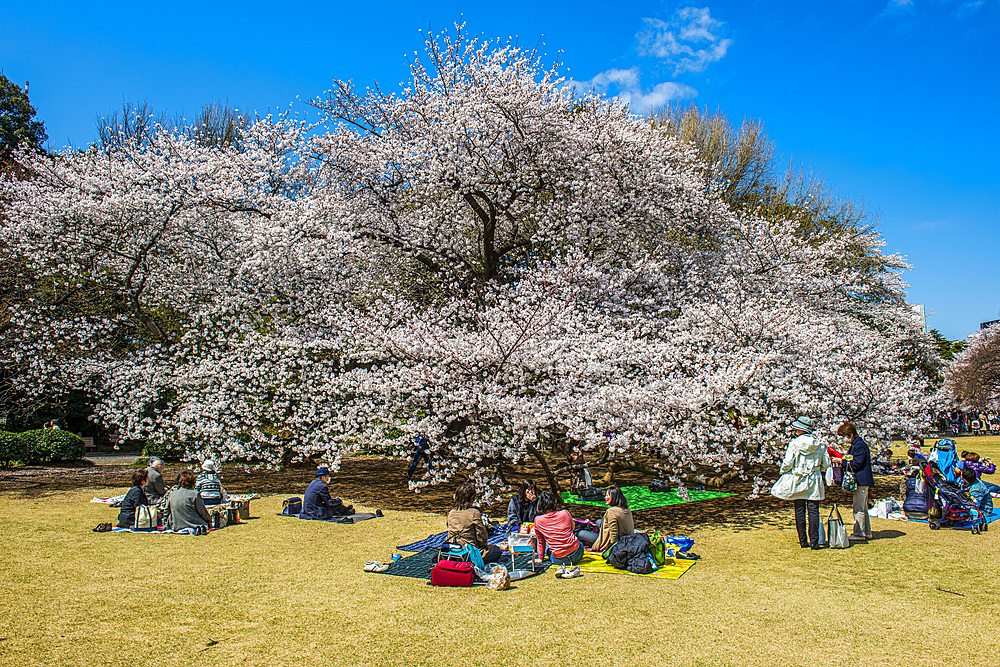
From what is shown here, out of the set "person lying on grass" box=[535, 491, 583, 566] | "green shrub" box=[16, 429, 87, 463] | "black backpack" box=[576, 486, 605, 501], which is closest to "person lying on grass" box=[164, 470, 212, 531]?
"person lying on grass" box=[535, 491, 583, 566]

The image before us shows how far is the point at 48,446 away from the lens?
68.2ft

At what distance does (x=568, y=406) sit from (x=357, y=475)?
8.64 meters

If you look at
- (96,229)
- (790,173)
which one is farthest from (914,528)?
(790,173)

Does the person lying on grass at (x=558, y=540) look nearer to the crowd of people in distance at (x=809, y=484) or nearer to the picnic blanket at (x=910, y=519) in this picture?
the crowd of people in distance at (x=809, y=484)

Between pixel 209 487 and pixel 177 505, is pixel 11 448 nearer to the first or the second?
pixel 209 487

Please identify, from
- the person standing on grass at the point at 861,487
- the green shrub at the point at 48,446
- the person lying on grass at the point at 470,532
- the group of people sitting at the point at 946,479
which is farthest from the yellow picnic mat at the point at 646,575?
the green shrub at the point at 48,446

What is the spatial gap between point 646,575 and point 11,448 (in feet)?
69.3

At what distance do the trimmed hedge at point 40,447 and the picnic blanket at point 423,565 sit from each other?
18.0 meters

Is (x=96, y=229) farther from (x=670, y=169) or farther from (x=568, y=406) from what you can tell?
(x=670, y=169)

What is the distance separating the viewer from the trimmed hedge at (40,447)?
20.2 metres

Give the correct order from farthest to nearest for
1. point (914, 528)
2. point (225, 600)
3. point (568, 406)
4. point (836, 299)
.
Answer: point (836, 299), point (568, 406), point (914, 528), point (225, 600)

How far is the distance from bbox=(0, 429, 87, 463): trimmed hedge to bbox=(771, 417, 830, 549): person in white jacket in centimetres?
2176

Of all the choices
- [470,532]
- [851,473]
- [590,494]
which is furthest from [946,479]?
[470,532]

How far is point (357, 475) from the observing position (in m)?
18.2
